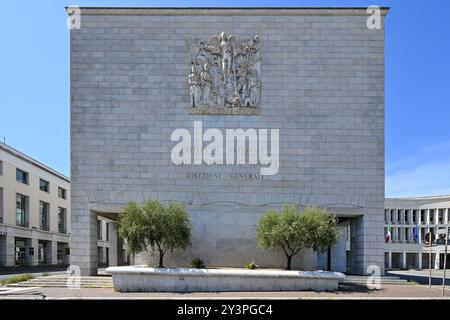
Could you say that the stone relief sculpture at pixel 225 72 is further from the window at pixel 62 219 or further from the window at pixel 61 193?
the window at pixel 62 219

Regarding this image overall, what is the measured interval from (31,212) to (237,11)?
39949 mm

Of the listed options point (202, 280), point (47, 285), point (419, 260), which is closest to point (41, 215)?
point (47, 285)

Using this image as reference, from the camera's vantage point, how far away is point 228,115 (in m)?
25.2

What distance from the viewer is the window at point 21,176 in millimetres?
49356

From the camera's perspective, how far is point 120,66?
2542 centimetres

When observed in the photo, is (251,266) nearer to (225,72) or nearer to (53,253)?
(225,72)

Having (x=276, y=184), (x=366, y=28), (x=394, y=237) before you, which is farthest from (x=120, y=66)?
(x=394, y=237)

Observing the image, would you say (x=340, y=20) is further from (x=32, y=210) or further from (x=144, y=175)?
(x=32, y=210)

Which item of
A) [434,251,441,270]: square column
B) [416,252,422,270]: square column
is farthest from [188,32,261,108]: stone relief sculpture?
[416,252,422,270]: square column

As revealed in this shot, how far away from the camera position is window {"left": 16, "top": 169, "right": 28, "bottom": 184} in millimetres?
49356

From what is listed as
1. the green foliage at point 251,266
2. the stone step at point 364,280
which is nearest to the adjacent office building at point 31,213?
the green foliage at point 251,266

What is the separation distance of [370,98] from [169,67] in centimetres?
1283

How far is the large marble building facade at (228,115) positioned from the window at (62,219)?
40.0 meters

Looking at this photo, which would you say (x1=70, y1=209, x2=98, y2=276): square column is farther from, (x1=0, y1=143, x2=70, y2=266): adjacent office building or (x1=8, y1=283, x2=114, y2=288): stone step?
(x1=0, y1=143, x2=70, y2=266): adjacent office building
